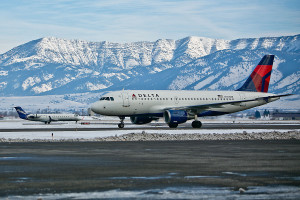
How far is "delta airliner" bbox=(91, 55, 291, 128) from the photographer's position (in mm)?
66631

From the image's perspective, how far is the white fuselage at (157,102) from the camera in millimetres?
66875

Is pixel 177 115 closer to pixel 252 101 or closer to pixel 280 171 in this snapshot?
pixel 252 101

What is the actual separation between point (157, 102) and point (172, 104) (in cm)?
236

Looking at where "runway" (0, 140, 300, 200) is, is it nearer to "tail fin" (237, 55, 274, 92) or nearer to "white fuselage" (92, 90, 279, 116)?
"white fuselage" (92, 90, 279, 116)

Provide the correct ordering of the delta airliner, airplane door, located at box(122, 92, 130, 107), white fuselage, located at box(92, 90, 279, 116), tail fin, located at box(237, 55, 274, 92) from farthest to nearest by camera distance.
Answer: tail fin, located at box(237, 55, 274, 92) → airplane door, located at box(122, 92, 130, 107) → white fuselage, located at box(92, 90, 279, 116) → the delta airliner

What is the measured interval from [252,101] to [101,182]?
61447mm

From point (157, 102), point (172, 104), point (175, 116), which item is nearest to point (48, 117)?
point (172, 104)

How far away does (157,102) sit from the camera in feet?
227

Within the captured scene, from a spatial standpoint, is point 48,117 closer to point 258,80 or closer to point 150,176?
point 258,80

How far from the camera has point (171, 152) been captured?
29766 mm

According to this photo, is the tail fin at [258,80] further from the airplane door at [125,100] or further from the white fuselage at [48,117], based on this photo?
the white fuselage at [48,117]

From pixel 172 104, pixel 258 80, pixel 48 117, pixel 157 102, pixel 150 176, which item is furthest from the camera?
pixel 48 117

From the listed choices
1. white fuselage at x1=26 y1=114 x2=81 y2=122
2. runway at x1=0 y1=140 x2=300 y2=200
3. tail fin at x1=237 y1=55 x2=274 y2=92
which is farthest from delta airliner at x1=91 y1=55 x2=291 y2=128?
white fuselage at x1=26 y1=114 x2=81 y2=122

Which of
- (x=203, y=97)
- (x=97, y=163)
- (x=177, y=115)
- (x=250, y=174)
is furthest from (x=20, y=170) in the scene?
(x=203, y=97)
